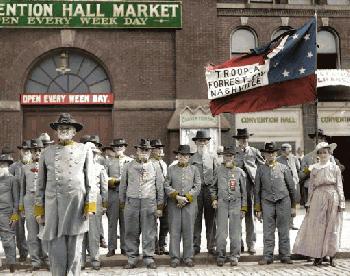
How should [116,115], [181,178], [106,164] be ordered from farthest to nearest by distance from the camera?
[116,115] → [106,164] → [181,178]

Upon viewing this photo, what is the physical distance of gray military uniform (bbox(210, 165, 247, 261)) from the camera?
9211mm

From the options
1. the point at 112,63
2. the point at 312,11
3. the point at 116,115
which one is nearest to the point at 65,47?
the point at 112,63

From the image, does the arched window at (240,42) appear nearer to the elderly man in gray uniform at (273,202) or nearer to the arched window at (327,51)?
the arched window at (327,51)

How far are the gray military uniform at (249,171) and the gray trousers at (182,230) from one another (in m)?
1.31

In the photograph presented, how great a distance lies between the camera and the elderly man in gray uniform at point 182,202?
9211mm

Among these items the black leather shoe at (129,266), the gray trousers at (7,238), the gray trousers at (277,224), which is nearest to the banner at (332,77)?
the gray trousers at (277,224)

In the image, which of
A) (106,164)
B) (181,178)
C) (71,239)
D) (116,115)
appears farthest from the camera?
(116,115)

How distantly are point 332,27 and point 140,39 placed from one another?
22.2 ft

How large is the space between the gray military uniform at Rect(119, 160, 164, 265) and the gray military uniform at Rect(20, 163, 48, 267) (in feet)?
4.72

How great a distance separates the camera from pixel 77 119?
18219 millimetres

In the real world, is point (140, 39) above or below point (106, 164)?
above

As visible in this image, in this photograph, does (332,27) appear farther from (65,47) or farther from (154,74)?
(65,47)

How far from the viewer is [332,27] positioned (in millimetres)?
19312

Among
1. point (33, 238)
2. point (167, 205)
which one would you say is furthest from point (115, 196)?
point (33, 238)
